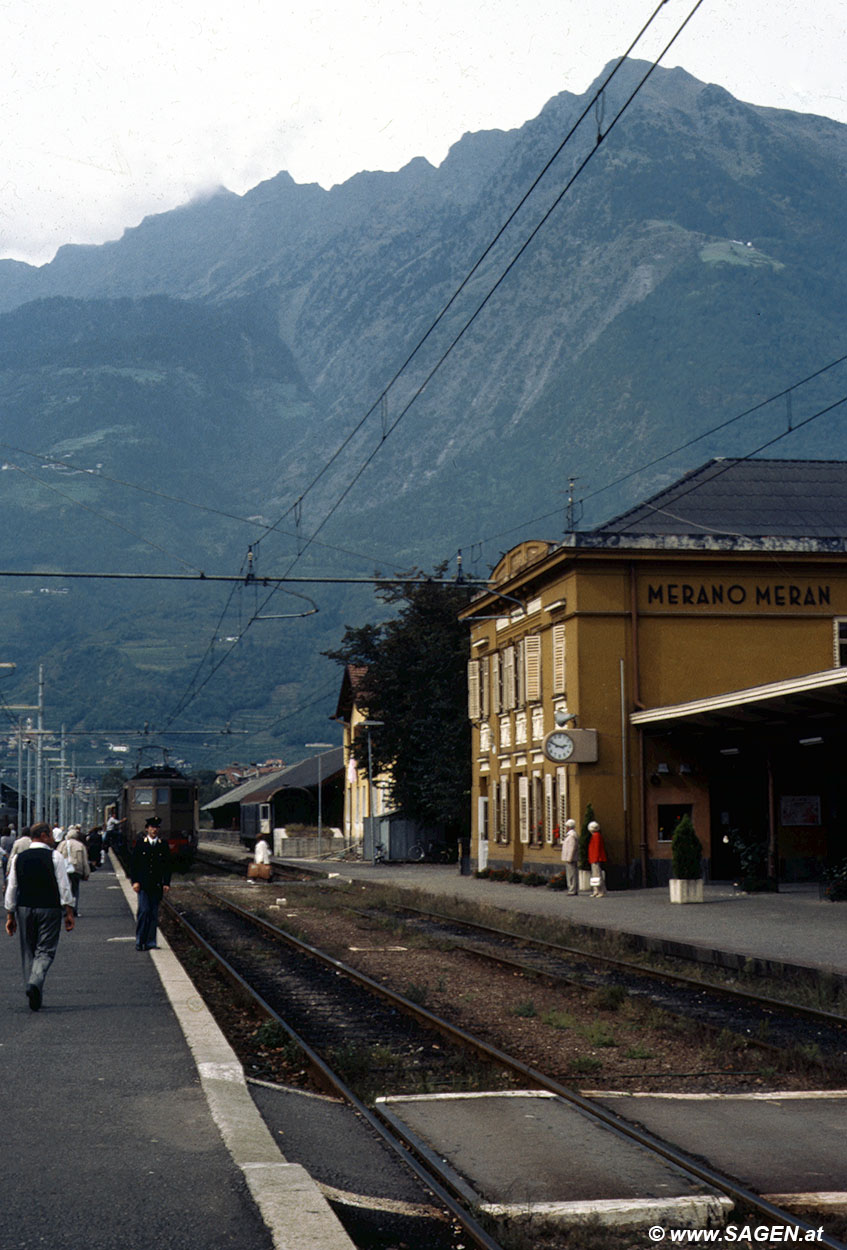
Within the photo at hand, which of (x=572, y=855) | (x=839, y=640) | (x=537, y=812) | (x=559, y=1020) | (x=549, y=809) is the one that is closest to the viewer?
(x=559, y=1020)

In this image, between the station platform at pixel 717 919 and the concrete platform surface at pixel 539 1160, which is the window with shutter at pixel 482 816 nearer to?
the station platform at pixel 717 919

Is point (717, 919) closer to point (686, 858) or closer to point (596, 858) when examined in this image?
point (686, 858)

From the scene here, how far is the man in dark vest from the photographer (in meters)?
14.0

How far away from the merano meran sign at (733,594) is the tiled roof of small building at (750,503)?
5.50 feet

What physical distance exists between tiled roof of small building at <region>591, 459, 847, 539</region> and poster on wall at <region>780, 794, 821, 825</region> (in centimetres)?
744

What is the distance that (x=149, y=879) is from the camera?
65.2 feet

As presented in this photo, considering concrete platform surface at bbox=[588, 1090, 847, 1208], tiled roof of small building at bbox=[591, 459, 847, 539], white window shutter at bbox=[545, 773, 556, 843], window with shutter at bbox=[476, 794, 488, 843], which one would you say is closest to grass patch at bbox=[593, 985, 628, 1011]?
concrete platform surface at bbox=[588, 1090, 847, 1208]

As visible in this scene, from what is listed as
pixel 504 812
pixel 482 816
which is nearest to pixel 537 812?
pixel 504 812

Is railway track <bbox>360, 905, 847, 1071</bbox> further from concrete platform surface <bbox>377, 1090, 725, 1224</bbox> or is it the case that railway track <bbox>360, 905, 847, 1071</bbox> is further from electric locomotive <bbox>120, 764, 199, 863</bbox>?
electric locomotive <bbox>120, 764, 199, 863</bbox>

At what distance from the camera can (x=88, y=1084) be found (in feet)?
32.5

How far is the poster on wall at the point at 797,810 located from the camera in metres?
37.8

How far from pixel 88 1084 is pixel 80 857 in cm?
1883

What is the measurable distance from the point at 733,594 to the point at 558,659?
4897 mm

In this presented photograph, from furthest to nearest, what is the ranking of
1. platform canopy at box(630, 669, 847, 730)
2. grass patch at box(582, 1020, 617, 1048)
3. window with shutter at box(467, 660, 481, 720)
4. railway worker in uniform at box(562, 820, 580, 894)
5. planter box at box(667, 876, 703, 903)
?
1. window with shutter at box(467, 660, 481, 720)
2. railway worker in uniform at box(562, 820, 580, 894)
3. planter box at box(667, 876, 703, 903)
4. platform canopy at box(630, 669, 847, 730)
5. grass patch at box(582, 1020, 617, 1048)
